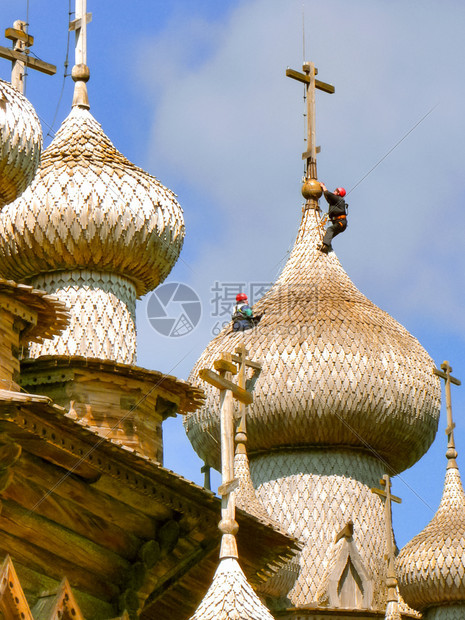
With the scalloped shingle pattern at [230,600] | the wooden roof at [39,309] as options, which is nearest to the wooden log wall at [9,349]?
the wooden roof at [39,309]

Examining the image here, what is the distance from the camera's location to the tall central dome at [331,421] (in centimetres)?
2314

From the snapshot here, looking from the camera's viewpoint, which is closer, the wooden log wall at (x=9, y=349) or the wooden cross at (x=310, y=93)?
the wooden log wall at (x=9, y=349)

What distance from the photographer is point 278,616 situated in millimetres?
21641

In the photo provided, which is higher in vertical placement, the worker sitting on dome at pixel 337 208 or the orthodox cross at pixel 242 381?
the worker sitting on dome at pixel 337 208

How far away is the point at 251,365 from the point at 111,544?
7409 millimetres

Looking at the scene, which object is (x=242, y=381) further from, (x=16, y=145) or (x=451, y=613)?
(x=16, y=145)

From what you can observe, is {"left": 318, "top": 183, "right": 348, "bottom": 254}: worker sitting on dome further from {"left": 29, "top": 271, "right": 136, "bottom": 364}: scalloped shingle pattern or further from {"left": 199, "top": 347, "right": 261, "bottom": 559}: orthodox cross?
{"left": 199, "top": 347, "right": 261, "bottom": 559}: orthodox cross

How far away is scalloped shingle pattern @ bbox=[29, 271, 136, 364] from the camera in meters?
14.9

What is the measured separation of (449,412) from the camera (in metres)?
22.8

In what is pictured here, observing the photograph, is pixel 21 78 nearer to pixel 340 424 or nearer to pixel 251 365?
pixel 251 365

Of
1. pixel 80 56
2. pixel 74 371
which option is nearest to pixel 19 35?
pixel 80 56

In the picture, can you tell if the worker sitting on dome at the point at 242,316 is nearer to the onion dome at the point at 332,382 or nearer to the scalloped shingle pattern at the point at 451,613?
the onion dome at the point at 332,382

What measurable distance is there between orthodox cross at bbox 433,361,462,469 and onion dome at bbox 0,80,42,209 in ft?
34.3

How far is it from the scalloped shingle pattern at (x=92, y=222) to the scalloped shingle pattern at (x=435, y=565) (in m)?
7.84
